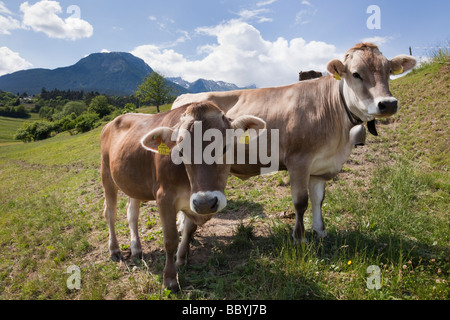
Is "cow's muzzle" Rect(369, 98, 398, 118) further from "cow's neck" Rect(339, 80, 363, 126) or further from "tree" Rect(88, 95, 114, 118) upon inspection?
"tree" Rect(88, 95, 114, 118)

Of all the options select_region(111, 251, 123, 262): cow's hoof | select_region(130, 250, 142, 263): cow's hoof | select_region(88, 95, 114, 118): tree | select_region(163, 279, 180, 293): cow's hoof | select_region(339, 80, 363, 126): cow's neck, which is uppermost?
select_region(88, 95, 114, 118): tree

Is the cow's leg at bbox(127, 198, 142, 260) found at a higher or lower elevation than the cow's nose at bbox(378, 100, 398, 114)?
lower

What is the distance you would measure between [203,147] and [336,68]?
2647 millimetres

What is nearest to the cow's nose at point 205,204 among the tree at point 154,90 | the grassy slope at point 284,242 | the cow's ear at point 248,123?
the cow's ear at point 248,123

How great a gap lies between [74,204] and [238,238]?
7.42 meters

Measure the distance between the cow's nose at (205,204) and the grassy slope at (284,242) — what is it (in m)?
1.29

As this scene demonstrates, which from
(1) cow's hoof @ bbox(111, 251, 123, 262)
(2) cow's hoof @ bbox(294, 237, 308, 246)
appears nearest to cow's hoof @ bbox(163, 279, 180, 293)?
(1) cow's hoof @ bbox(111, 251, 123, 262)

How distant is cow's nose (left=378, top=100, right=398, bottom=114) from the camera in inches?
146

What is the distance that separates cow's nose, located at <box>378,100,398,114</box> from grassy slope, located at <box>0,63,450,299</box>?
1955 mm

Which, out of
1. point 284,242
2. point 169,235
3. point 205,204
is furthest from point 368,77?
point 169,235

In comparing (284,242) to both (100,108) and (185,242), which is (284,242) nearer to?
(185,242)

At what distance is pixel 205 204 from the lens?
311 cm

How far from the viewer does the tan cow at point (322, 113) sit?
13.5 ft
